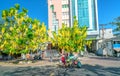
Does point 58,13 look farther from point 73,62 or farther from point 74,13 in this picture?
point 73,62

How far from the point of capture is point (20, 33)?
30.7 meters

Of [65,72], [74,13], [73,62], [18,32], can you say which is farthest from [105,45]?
[65,72]

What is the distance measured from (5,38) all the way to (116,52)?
24.1 meters

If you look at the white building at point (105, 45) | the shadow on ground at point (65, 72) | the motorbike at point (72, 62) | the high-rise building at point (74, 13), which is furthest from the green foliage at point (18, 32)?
the high-rise building at point (74, 13)

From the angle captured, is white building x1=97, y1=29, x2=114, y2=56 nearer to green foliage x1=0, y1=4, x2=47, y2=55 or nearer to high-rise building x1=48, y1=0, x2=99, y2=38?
high-rise building x1=48, y1=0, x2=99, y2=38

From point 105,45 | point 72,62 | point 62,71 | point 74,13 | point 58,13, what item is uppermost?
point 58,13

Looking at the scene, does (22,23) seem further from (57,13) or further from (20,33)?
(57,13)

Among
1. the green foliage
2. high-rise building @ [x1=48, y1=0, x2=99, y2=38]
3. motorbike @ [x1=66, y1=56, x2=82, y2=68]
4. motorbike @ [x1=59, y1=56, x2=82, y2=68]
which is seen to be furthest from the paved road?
high-rise building @ [x1=48, y1=0, x2=99, y2=38]

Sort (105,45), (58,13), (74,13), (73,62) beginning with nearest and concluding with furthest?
1. (73,62)
2. (105,45)
3. (74,13)
4. (58,13)

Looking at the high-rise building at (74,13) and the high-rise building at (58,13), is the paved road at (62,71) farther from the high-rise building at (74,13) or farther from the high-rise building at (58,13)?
the high-rise building at (58,13)

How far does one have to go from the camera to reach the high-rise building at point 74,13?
55.1 metres

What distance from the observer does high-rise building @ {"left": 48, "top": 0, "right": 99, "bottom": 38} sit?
181ft

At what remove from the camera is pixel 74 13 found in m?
57.7

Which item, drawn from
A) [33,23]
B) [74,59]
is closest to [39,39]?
[33,23]
